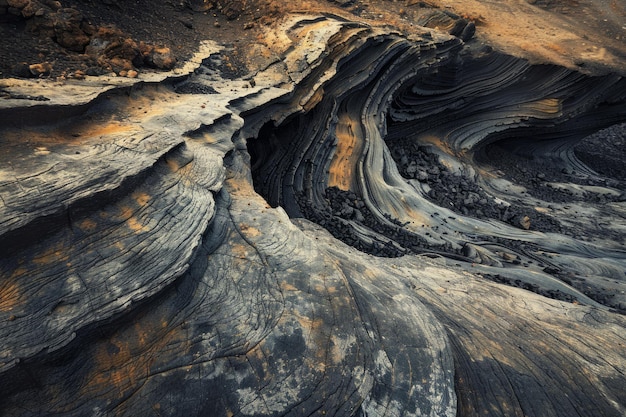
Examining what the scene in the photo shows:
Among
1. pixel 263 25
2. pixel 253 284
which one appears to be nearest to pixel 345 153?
pixel 263 25

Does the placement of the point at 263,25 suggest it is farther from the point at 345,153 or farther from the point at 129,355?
the point at 129,355

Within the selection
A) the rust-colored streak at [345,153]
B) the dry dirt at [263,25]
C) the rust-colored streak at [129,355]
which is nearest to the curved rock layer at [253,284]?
the rust-colored streak at [129,355]

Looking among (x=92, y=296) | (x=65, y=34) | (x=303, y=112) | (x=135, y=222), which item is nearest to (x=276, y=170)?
(x=303, y=112)

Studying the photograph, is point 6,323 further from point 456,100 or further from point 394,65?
point 456,100

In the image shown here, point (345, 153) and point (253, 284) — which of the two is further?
point (345, 153)

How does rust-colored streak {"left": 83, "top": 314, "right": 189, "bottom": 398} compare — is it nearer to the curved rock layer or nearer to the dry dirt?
the curved rock layer

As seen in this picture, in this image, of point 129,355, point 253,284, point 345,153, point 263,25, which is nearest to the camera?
point 129,355

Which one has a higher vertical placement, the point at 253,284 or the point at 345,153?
the point at 345,153

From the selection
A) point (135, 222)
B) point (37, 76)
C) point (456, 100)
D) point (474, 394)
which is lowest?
point (474, 394)
